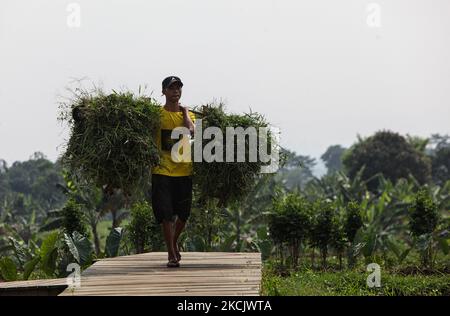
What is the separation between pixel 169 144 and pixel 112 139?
0.67m

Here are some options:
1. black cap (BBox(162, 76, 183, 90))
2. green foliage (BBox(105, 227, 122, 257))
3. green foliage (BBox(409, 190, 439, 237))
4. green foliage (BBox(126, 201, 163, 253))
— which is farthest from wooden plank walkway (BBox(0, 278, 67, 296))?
green foliage (BBox(409, 190, 439, 237))

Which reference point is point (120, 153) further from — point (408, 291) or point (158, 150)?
point (408, 291)

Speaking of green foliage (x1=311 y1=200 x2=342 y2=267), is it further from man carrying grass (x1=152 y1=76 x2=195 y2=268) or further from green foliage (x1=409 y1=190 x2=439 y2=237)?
man carrying grass (x1=152 y1=76 x2=195 y2=268)

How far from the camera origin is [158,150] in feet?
27.8

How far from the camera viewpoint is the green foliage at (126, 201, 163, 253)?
47.5 feet

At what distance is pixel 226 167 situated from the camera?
911 centimetres

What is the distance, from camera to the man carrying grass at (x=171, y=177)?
841cm

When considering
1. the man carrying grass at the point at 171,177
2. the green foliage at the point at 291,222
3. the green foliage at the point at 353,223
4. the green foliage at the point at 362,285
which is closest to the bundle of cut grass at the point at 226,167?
the man carrying grass at the point at 171,177

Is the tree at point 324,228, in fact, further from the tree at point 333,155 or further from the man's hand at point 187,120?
the tree at point 333,155

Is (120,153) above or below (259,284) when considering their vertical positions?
above

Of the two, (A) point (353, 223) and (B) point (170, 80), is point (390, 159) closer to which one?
(A) point (353, 223)

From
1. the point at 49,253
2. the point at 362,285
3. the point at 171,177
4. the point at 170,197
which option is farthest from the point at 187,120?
the point at 49,253
